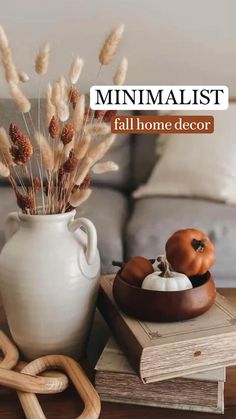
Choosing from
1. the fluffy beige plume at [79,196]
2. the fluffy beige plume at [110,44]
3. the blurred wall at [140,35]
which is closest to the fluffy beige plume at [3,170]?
the fluffy beige plume at [79,196]

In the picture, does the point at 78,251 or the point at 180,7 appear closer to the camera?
the point at 78,251

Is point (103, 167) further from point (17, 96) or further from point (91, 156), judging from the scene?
point (17, 96)

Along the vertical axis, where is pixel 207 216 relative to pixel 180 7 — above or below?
below

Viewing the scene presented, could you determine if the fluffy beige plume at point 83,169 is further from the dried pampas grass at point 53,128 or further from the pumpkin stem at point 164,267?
the pumpkin stem at point 164,267

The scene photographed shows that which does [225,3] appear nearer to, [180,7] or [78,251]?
[180,7]

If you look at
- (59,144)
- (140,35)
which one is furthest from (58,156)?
(140,35)

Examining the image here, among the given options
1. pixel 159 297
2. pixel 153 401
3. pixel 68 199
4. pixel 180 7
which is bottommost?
pixel 153 401

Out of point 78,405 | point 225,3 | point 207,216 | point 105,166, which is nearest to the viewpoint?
point 78,405

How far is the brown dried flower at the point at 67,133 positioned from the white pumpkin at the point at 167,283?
22cm

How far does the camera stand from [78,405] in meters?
0.59

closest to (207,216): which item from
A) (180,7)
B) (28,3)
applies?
(180,7)

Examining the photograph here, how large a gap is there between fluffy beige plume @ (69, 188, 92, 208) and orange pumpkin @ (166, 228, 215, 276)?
0.47 ft

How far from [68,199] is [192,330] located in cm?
25

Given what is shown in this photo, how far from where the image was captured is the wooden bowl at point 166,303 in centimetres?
63
